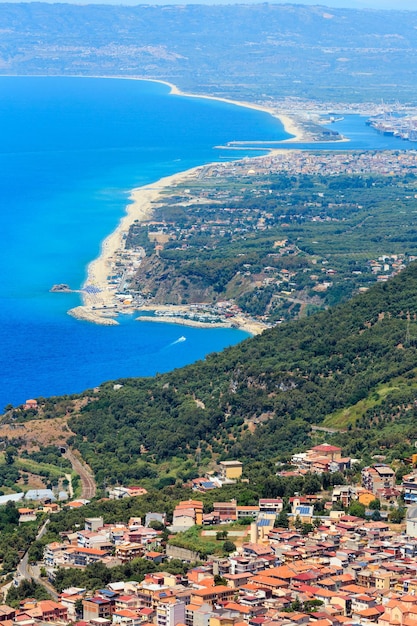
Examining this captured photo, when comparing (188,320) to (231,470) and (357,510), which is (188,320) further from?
(357,510)

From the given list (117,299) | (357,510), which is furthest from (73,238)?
(357,510)

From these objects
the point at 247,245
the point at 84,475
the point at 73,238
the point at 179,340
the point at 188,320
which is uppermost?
the point at 73,238

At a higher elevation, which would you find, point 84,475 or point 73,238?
point 73,238

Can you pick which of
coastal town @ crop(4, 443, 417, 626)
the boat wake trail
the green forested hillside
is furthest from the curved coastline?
coastal town @ crop(4, 443, 417, 626)

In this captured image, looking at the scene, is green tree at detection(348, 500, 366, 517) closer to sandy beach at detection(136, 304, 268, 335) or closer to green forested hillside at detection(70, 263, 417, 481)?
green forested hillside at detection(70, 263, 417, 481)

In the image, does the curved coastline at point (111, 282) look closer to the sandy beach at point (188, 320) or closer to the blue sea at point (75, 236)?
the sandy beach at point (188, 320)

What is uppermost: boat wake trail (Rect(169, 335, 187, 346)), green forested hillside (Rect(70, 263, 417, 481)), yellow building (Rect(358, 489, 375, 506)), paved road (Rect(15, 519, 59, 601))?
boat wake trail (Rect(169, 335, 187, 346))
